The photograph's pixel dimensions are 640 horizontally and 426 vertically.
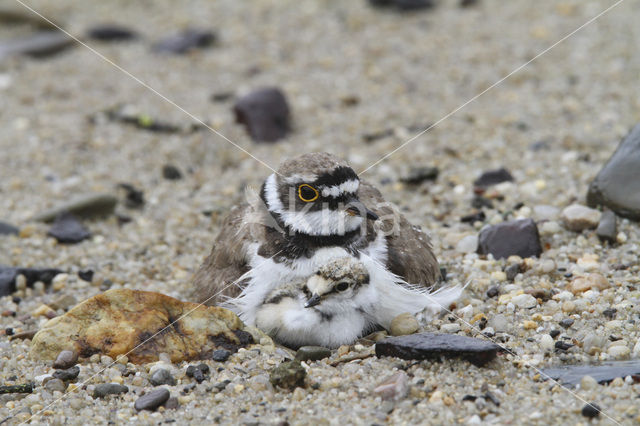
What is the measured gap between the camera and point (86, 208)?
23.5ft

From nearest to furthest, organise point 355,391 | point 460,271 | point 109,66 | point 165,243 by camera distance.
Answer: point 355,391 < point 460,271 < point 165,243 < point 109,66

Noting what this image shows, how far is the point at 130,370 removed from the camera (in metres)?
4.57

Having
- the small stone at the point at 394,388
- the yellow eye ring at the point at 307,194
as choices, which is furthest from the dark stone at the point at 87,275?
the small stone at the point at 394,388

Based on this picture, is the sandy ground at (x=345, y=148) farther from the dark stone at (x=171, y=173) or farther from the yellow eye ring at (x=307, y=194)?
the yellow eye ring at (x=307, y=194)

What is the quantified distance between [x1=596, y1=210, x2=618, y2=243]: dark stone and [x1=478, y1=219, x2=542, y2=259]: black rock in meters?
0.45

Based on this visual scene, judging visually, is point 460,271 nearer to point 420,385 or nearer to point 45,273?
point 420,385

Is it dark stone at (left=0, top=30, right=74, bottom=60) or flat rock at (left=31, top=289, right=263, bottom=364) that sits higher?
dark stone at (left=0, top=30, right=74, bottom=60)

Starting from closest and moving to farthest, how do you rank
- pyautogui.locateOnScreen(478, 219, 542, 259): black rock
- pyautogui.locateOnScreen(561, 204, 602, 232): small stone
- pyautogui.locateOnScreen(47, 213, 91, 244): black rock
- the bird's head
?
the bird's head, pyautogui.locateOnScreen(478, 219, 542, 259): black rock, pyautogui.locateOnScreen(561, 204, 602, 232): small stone, pyautogui.locateOnScreen(47, 213, 91, 244): black rock

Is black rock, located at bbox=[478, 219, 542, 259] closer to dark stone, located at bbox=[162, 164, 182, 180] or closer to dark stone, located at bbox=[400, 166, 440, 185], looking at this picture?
dark stone, located at bbox=[400, 166, 440, 185]

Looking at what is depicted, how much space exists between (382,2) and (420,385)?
8.12 metres

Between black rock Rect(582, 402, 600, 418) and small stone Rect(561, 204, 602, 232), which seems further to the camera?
small stone Rect(561, 204, 602, 232)

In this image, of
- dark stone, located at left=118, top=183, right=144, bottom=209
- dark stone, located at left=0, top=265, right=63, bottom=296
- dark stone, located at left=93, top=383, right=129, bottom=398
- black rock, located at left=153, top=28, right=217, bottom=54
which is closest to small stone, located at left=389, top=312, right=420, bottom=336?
dark stone, located at left=93, top=383, right=129, bottom=398

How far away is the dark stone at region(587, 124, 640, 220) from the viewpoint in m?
5.71

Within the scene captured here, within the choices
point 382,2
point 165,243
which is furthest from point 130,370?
point 382,2
